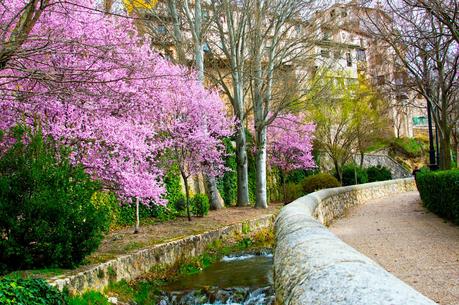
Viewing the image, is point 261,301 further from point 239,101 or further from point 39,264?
point 239,101

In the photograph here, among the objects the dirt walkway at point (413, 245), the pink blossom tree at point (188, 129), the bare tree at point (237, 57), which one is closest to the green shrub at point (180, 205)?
the pink blossom tree at point (188, 129)

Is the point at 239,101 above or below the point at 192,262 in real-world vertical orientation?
above

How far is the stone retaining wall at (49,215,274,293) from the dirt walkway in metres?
3.67

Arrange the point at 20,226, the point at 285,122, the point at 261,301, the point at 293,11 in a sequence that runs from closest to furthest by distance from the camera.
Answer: the point at 20,226 < the point at 261,301 < the point at 293,11 < the point at 285,122

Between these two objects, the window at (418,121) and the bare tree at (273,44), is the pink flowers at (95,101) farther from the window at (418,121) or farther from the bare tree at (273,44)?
the window at (418,121)

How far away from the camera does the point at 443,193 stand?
1339 centimetres

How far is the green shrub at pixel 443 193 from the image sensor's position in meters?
11.9

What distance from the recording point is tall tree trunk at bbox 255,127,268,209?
21609 mm

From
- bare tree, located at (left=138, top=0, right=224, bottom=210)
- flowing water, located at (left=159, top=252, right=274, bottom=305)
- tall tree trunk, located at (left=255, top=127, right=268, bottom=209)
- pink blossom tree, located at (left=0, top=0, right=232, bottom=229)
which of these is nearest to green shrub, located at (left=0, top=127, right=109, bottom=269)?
pink blossom tree, located at (left=0, top=0, right=232, bottom=229)

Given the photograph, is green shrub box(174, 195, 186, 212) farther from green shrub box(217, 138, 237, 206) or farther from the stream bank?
green shrub box(217, 138, 237, 206)

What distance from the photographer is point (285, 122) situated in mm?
29266

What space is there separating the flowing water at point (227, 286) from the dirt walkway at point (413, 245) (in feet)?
6.95

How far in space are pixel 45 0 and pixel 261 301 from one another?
6416 mm

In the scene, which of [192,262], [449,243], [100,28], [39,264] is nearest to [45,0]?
[39,264]
